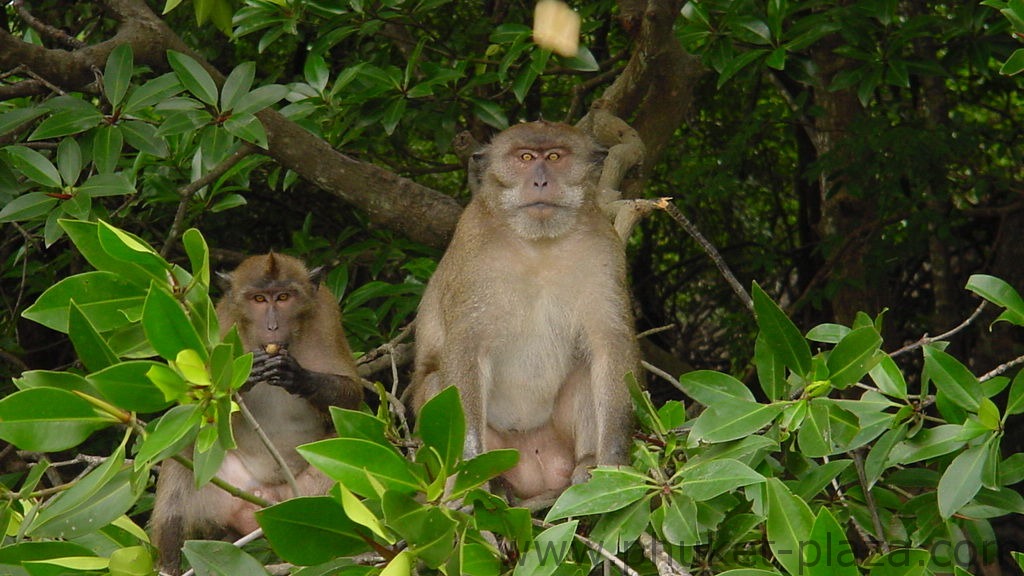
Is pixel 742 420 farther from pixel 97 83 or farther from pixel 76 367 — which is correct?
pixel 76 367

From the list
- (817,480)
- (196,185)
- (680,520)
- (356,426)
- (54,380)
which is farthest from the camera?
(196,185)

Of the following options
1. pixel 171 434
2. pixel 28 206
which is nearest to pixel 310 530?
pixel 171 434

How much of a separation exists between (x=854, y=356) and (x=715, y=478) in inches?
20.2

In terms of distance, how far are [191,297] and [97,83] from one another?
272cm

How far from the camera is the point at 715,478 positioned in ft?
9.91

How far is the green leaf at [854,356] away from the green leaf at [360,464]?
1.19 m

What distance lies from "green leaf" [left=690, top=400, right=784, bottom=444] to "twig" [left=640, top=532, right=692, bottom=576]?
1.04 feet

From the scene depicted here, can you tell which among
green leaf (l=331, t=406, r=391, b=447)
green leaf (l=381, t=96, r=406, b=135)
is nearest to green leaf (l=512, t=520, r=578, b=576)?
green leaf (l=331, t=406, r=391, b=447)

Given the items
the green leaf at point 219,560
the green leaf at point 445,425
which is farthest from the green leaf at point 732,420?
the green leaf at point 219,560

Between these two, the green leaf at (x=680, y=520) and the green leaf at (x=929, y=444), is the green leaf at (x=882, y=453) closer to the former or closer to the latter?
the green leaf at (x=929, y=444)

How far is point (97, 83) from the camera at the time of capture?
532 centimetres

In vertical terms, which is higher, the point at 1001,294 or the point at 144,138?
the point at 1001,294

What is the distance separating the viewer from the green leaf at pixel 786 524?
9.09ft

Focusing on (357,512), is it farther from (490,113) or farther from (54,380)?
(490,113)
